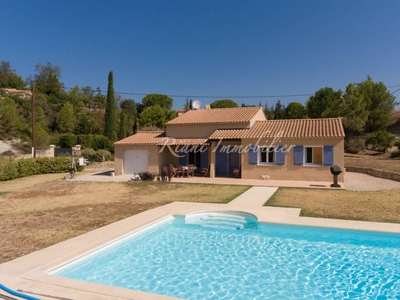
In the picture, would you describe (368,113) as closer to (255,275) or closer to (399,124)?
(399,124)

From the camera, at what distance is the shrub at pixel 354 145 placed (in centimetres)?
4250

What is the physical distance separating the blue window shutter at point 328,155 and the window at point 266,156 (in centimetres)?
390

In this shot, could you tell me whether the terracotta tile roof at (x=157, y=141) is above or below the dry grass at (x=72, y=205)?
above

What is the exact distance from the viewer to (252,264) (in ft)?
25.2

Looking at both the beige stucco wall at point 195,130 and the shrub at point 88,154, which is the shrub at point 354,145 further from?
the shrub at point 88,154

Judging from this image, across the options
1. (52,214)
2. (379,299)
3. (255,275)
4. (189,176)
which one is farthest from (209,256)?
(189,176)

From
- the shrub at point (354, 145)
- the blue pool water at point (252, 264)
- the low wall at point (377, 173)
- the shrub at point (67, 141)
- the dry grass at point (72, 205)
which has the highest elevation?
the shrub at point (67, 141)

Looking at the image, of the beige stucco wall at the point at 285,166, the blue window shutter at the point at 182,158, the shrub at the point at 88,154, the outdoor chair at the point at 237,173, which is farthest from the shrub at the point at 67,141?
the outdoor chair at the point at 237,173

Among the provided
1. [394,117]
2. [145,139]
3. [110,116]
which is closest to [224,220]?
[145,139]

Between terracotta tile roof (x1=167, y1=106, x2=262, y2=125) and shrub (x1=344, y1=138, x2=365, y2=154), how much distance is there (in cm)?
2165

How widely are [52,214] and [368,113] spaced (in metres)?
48.0

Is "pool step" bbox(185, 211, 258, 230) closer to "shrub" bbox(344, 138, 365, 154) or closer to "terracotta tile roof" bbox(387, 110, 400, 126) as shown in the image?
"shrub" bbox(344, 138, 365, 154)

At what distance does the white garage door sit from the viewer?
2727cm

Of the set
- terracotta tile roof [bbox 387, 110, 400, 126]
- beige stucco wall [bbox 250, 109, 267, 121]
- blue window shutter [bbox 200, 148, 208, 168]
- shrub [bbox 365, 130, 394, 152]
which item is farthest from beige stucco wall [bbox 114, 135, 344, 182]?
terracotta tile roof [bbox 387, 110, 400, 126]
